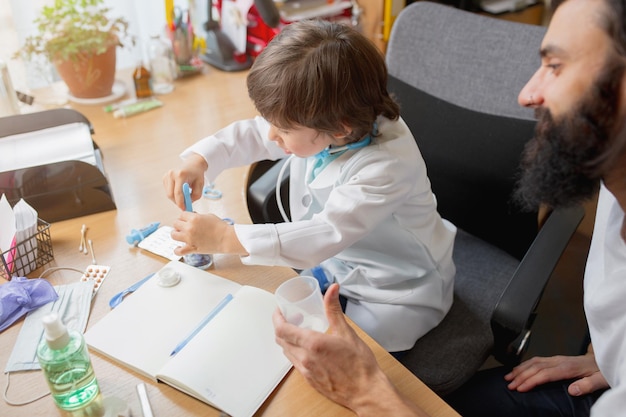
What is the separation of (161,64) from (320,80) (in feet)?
3.14

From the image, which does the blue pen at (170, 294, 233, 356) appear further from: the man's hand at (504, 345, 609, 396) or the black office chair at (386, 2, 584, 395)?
the man's hand at (504, 345, 609, 396)

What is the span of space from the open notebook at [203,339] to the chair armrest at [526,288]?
45 centimetres

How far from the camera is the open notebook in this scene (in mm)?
822

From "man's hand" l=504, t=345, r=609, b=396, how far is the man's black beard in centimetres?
40

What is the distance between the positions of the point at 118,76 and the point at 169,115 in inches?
15.1

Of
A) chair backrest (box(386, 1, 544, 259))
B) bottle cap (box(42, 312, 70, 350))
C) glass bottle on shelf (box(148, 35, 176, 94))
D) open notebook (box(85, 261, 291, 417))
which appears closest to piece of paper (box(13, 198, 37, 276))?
open notebook (box(85, 261, 291, 417))

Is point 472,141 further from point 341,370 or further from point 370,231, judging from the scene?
point 341,370

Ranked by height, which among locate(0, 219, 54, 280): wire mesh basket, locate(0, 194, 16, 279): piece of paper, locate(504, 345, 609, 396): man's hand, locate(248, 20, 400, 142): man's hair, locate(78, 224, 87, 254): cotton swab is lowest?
locate(504, 345, 609, 396): man's hand

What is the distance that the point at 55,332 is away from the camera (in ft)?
2.38

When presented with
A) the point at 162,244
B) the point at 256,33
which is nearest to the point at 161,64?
Result: the point at 256,33

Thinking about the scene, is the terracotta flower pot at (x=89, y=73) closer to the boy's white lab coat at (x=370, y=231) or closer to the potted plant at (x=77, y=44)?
the potted plant at (x=77, y=44)

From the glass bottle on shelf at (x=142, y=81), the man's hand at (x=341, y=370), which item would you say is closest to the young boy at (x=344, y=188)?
the man's hand at (x=341, y=370)

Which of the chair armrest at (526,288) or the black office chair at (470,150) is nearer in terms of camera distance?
the chair armrest at (526,288)

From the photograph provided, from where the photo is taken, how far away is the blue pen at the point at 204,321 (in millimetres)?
883
